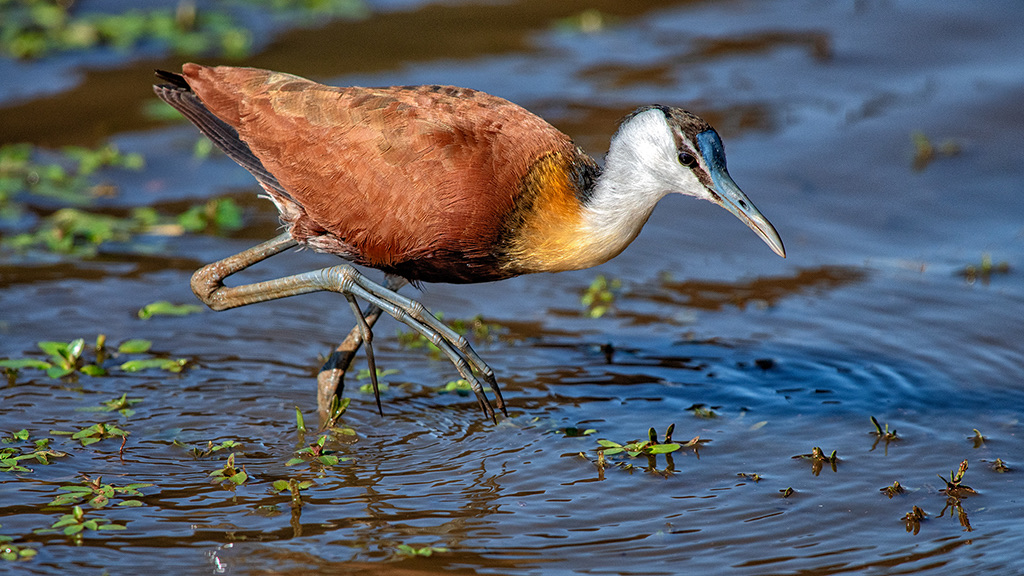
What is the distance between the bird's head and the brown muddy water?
1020mm

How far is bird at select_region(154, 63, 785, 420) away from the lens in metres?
4.28

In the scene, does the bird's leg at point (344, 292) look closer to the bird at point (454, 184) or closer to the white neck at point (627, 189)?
the bird at point (454, 184)

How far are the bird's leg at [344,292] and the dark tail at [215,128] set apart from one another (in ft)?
0.92

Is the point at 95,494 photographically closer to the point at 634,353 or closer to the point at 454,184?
the point at 454,184

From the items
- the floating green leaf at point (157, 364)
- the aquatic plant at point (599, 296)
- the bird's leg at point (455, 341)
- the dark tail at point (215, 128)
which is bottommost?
the bird's leg at point (455, 341)

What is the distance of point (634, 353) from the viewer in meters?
5.61

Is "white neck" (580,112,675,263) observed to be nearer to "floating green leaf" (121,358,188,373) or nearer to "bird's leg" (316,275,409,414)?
"bird's leg" (316,275,409,414)

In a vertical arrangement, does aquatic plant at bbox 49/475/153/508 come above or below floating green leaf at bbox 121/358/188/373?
below

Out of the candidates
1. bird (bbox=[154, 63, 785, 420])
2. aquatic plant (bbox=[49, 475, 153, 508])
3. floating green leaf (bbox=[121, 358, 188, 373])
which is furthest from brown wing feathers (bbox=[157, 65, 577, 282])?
aquatic plant (bbox=[49, 475, 153, 508])

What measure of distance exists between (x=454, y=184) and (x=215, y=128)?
4.01ft

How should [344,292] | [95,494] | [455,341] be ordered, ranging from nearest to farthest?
[95,494] < [455,341] < [344,292]

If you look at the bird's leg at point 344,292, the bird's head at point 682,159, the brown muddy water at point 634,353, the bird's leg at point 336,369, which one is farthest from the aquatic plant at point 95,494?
the bird's head at point 682,159

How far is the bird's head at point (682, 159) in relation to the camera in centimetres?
422

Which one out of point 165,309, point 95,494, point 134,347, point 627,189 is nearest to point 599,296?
point 627,189
